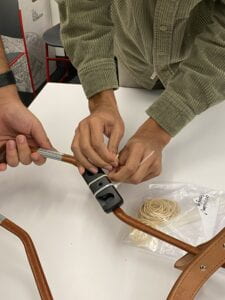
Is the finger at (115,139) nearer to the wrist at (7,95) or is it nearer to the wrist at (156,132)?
the wrist at (156,132)

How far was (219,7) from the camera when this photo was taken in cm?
68

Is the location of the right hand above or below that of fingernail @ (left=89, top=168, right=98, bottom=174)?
above

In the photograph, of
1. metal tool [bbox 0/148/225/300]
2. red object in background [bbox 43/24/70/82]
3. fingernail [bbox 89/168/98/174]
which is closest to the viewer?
metal tool [bbox 0/148/225/300]

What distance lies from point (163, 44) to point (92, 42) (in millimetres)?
131

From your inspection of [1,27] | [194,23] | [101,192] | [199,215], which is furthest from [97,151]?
[1,27]

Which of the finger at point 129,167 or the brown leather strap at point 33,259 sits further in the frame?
the finger at point 129,167

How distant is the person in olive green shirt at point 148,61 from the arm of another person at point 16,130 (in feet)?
0.25

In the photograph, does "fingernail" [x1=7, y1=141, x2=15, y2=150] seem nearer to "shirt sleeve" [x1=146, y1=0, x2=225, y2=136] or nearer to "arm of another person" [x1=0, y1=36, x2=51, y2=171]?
"arm of another person" [x1=0, y1=36, x2=51, y2=171]

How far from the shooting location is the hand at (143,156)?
0.62m

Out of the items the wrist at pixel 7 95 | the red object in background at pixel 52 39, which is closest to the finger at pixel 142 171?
the wrist at pixel 7 95

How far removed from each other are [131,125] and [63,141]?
144 mm

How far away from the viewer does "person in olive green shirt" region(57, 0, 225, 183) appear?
2.10ft

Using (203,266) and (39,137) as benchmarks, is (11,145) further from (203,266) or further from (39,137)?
(203,266)

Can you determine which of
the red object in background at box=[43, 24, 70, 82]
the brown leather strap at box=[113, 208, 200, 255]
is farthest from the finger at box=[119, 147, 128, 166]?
the red object in background at box=[43, 24, 70, 82]
